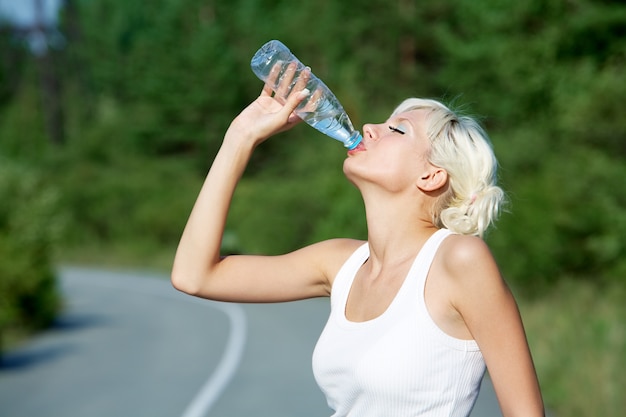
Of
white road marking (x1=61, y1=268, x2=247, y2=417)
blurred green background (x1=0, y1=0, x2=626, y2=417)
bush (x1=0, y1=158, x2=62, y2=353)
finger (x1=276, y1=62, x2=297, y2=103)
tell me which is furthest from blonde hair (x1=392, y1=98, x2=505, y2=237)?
bush (x1=0, y1=158, x2=62, y2=353)

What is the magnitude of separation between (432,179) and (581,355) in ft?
26.9

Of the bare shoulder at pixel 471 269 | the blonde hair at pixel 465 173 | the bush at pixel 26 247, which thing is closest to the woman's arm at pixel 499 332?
the bare shoulder at pixel 471 269

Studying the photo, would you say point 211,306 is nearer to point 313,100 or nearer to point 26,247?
point 26,247

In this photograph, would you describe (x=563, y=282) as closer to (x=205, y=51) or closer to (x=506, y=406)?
(x=506, y=406)

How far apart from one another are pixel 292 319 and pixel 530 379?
17.4 metres

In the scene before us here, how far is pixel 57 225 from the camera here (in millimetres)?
21062

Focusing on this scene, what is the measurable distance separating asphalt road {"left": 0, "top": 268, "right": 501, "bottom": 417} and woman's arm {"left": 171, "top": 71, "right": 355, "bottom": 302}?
20.2 ft

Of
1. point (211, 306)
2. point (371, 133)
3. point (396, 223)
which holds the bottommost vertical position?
point (211, 306)

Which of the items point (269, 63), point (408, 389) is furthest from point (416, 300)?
point (269, 63)

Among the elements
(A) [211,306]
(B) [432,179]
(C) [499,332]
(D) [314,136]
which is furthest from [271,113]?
(D) [314,136]

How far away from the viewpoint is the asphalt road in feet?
37.2

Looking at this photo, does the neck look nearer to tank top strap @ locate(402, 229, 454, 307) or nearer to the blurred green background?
tank top strap @ locate(402, 229, 454, 307)

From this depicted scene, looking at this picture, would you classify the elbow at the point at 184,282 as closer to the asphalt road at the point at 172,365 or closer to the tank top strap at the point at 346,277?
the tank top strap at the point at 346,277

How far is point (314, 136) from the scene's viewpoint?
4869 cm
